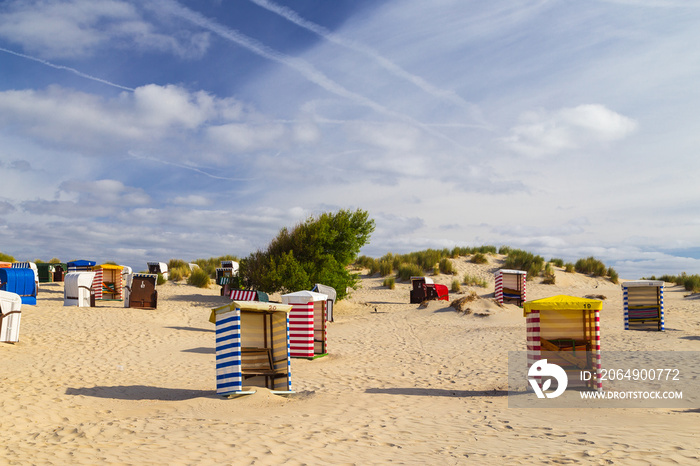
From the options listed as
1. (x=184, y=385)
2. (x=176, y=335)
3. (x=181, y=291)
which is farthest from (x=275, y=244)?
(x=184, y=385)

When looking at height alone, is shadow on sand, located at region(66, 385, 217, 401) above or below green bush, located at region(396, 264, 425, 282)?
below

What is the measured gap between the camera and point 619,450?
17.7ft

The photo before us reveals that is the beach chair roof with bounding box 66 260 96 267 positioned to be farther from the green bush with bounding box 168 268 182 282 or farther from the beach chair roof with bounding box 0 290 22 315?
the beach chair roof with bounding box 0 290 22 315

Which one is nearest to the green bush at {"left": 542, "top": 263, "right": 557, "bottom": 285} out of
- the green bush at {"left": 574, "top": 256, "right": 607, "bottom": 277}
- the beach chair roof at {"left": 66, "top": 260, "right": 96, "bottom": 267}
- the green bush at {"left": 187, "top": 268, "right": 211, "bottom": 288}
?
the green bush at {"left": 574, "top": 256, "right": 607, "bottom": 277}

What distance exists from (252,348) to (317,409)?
8.38 feet

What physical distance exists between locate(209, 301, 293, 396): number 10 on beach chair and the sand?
1.52 ft

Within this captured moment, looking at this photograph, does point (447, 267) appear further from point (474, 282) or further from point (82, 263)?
point (82, 263)

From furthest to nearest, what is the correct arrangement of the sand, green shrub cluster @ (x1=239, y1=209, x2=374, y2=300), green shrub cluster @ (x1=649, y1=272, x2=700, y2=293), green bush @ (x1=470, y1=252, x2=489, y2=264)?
green bush @ (x1=470, y1=252, x2=489, y2=264), green shrub cluster @ (x1=649, y1=272, x2=700, y2=293), green shrub cluster @ (x1=239, y1=209, x2=374, y2=300), the sand

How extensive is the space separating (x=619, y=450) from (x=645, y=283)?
14.2 m

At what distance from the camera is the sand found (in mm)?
5820

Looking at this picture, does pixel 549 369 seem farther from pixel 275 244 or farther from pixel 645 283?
pixel 275 244

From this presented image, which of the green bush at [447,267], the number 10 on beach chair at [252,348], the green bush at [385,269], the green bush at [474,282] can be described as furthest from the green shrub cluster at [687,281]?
the number 10 on beach chair at [252,348]

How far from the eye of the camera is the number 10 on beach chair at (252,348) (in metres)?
9.02

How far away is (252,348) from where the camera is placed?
1037 centimetres
